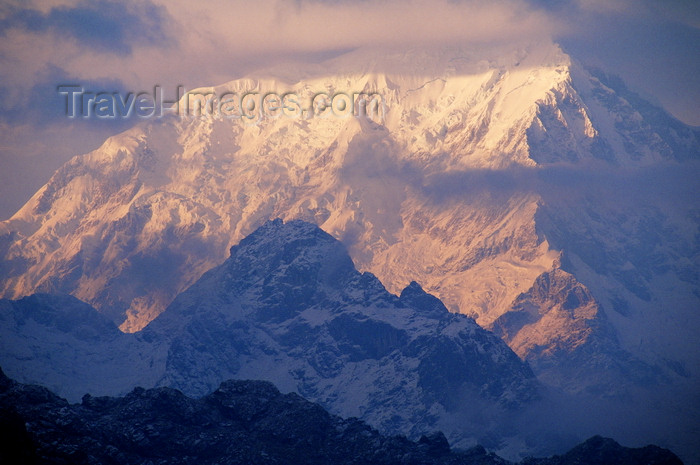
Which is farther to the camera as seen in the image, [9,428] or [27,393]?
[27,393]

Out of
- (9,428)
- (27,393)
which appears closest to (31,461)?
(9,428)

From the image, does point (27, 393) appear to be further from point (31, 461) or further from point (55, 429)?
point (31, 461)

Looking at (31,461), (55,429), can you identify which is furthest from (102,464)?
(31,461)

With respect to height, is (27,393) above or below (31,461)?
above

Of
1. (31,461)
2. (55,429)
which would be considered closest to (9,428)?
(31,461)

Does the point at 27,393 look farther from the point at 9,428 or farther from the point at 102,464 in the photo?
the point at 9,428

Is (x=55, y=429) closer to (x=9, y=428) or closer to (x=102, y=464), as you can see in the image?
(x=102, y=464)

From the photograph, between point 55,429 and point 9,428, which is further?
point 55,429
